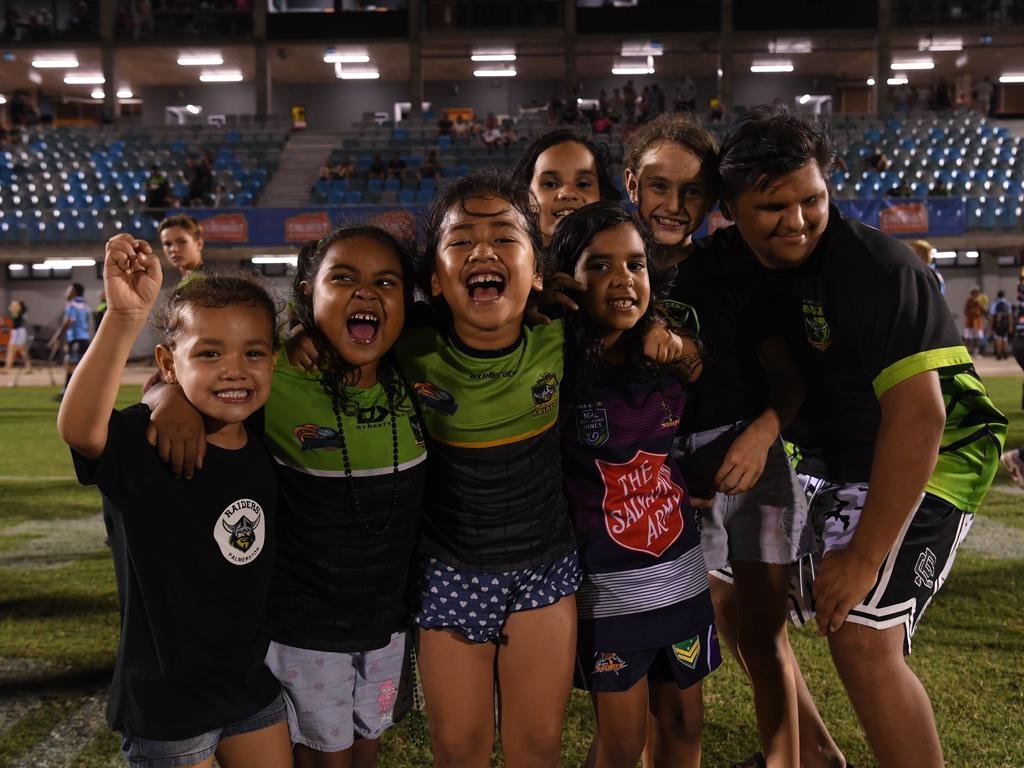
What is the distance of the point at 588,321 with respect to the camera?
2.00m

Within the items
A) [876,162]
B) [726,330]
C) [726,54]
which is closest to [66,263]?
[726,54]

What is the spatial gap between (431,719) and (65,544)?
4.10 meters

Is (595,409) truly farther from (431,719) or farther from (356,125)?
(356,125)

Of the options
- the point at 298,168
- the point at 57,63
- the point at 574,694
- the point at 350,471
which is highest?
the point at 57,63

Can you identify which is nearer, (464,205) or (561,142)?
(464,205)

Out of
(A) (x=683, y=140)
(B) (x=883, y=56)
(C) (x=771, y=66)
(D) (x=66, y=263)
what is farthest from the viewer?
(C) (x=771, y=66)

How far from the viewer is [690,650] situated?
1.99 metres

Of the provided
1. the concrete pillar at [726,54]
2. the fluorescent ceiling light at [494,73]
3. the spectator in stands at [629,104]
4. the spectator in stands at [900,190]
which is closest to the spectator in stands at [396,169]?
the spectator in stands at [629,104]

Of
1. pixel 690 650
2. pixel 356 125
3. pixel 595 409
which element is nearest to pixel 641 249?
pixel 595 409

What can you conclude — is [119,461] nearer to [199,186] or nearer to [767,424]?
[767,424]

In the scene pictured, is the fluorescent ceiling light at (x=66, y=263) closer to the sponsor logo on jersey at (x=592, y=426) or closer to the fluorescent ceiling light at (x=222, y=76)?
the fluorescent ceiling light at (x=222, y=76)

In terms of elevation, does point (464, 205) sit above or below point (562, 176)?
below

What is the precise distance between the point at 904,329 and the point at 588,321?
66 cm

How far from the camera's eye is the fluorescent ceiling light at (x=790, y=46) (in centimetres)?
2592
